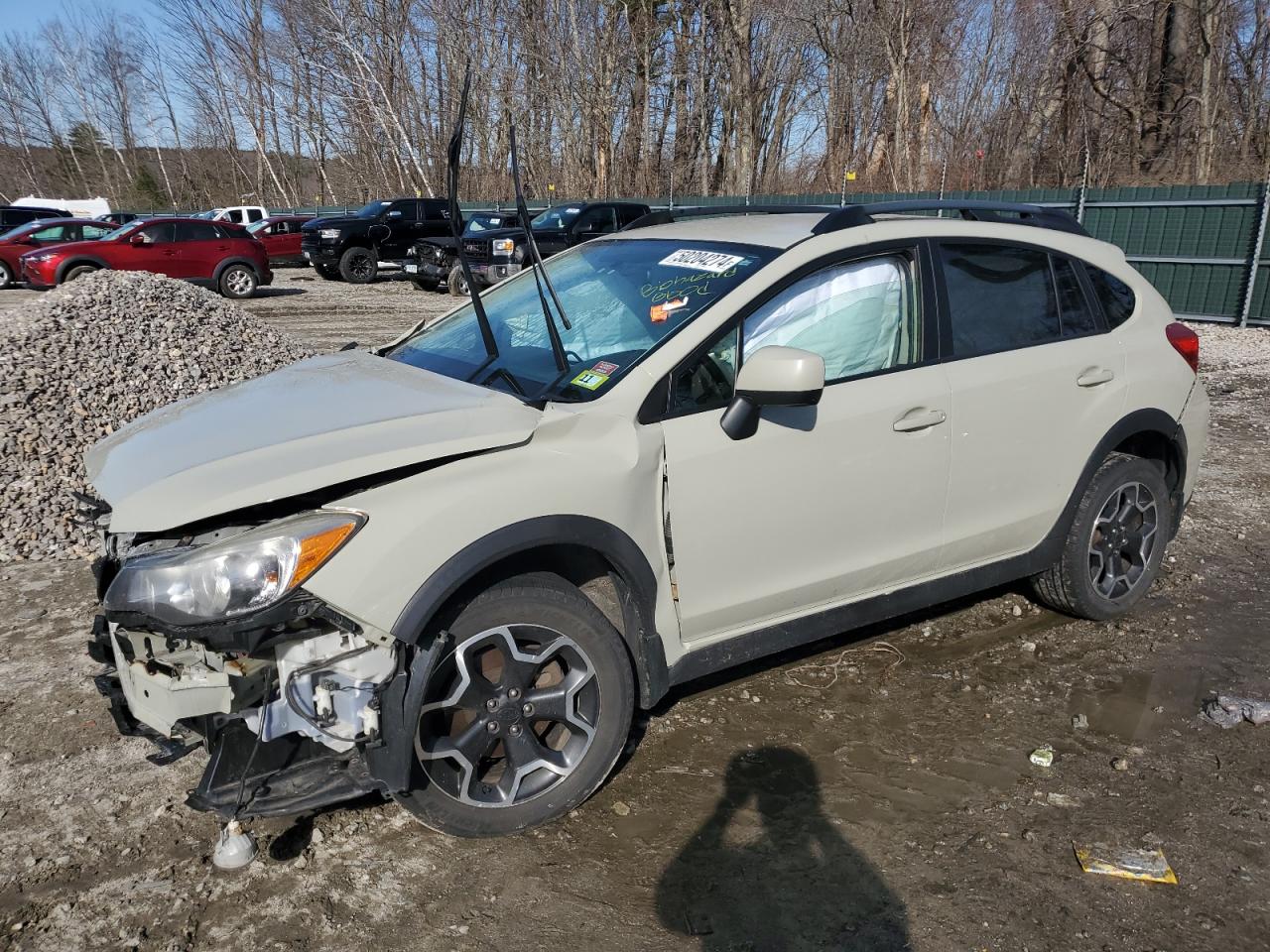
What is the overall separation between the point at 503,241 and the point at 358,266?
26.0 feet

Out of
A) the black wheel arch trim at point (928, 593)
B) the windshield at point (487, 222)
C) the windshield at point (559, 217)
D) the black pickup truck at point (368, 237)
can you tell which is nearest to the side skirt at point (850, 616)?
the black wheel arch trim at point (928, 593)

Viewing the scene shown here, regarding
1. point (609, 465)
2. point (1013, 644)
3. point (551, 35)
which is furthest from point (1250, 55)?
point (609, 465)

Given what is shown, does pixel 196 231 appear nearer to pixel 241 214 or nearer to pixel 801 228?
pixel 241 214

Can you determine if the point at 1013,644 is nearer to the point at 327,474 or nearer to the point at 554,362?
the point at 554,362

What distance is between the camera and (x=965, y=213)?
4.21 m

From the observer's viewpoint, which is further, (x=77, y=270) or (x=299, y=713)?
(x=77, y=270)

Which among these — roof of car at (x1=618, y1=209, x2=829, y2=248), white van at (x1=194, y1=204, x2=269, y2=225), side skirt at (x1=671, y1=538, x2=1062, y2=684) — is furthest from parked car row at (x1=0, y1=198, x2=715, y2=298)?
side skirt at (x1=671, y1=538, x2=1062, y2=684)

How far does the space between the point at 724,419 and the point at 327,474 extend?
4.10ft

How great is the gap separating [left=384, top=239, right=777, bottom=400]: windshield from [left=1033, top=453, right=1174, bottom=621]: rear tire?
2.03 meters

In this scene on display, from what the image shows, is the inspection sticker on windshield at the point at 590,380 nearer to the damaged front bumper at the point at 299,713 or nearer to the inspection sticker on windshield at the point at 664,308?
the inspection sticker on windshield at the point at 664,308

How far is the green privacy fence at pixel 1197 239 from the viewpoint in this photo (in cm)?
1419

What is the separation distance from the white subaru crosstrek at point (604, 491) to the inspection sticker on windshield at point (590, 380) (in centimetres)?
4

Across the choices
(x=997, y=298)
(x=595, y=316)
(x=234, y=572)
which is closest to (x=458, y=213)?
(x=595, y=316)

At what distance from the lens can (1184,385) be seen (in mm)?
4430
